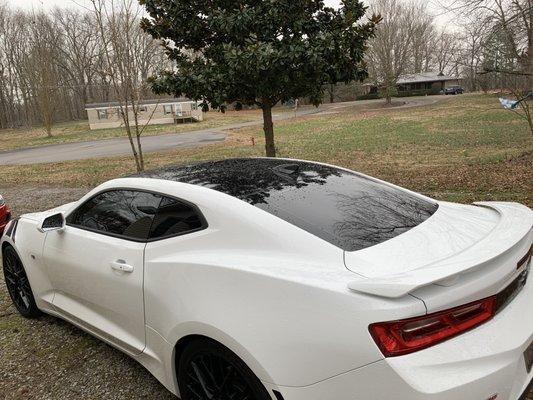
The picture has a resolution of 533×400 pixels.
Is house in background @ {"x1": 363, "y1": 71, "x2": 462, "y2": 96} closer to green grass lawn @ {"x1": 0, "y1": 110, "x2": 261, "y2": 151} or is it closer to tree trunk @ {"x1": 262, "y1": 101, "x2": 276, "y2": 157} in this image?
green grass lawn @ {"x1": 0, "y1": 110, "x2": 261, "y2": 151}

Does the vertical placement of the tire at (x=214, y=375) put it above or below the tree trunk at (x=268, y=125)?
below

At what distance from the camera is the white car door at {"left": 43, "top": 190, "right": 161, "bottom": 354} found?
2709 mm

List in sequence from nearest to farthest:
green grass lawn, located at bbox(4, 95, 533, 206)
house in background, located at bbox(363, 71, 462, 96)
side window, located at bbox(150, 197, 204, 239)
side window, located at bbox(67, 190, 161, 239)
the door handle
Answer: side window, located at bbox(150, 197, 204, 239) → the door handle → side window, located at bbox(67, 190, 161, 239) → green grass lawn, located at bbox(4, 95, 533, 206) → house in background, located at bbox(363, 71, 462, 96)

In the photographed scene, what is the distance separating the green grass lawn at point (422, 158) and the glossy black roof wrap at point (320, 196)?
513cm

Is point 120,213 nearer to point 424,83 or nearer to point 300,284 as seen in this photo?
point 300,284

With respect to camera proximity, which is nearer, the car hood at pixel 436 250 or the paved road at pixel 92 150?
the car hood at pixel 436 250

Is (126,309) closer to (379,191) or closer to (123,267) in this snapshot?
(123,267)

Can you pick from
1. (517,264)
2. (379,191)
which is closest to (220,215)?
→ (379,191)

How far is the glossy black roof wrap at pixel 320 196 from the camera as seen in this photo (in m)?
2.30

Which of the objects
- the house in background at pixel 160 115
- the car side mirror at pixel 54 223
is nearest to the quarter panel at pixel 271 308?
the car side mirror at pixel 54 223

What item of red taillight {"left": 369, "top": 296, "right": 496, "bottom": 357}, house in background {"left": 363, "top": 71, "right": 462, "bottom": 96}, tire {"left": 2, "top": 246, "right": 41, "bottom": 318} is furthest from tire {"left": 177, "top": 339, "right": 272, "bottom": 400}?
house in background {"left": 363, "top": 71, "right": 462, "bottom": 96}

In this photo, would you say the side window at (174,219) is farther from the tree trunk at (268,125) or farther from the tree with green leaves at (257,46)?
the tree trunk at (268,125)

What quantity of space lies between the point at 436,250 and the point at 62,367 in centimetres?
278

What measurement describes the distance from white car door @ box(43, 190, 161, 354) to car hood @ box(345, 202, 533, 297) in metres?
1.36
